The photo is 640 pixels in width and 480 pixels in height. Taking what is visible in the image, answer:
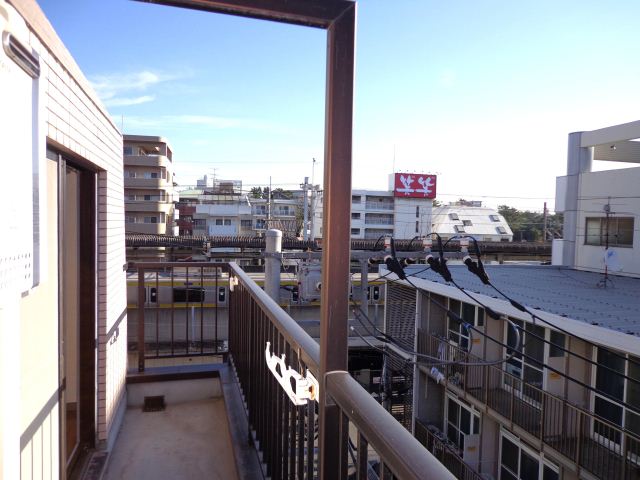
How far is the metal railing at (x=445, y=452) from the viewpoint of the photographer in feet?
28.4

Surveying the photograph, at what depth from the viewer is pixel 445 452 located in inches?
387

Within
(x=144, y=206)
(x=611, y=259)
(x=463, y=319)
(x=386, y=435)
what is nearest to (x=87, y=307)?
(x=386, y=435)

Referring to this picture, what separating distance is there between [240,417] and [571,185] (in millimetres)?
12209

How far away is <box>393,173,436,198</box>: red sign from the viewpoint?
33031 mm

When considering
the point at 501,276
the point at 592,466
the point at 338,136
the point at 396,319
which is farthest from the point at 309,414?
the point at 396,319

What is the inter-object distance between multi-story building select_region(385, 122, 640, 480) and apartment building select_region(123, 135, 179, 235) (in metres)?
17.8

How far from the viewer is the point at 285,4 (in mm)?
892

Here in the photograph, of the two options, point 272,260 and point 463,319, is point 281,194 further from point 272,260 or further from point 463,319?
point 272,260

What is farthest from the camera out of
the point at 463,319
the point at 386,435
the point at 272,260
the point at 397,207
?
the point at 397,207

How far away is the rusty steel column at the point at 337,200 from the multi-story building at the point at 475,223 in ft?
97.0

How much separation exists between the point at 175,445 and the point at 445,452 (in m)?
8.67

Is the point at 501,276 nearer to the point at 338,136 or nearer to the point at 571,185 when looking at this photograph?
the point at 571,185

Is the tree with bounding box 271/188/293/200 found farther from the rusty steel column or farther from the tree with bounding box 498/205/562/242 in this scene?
the rusty steel column

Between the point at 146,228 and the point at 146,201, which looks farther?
the point at 146,201
